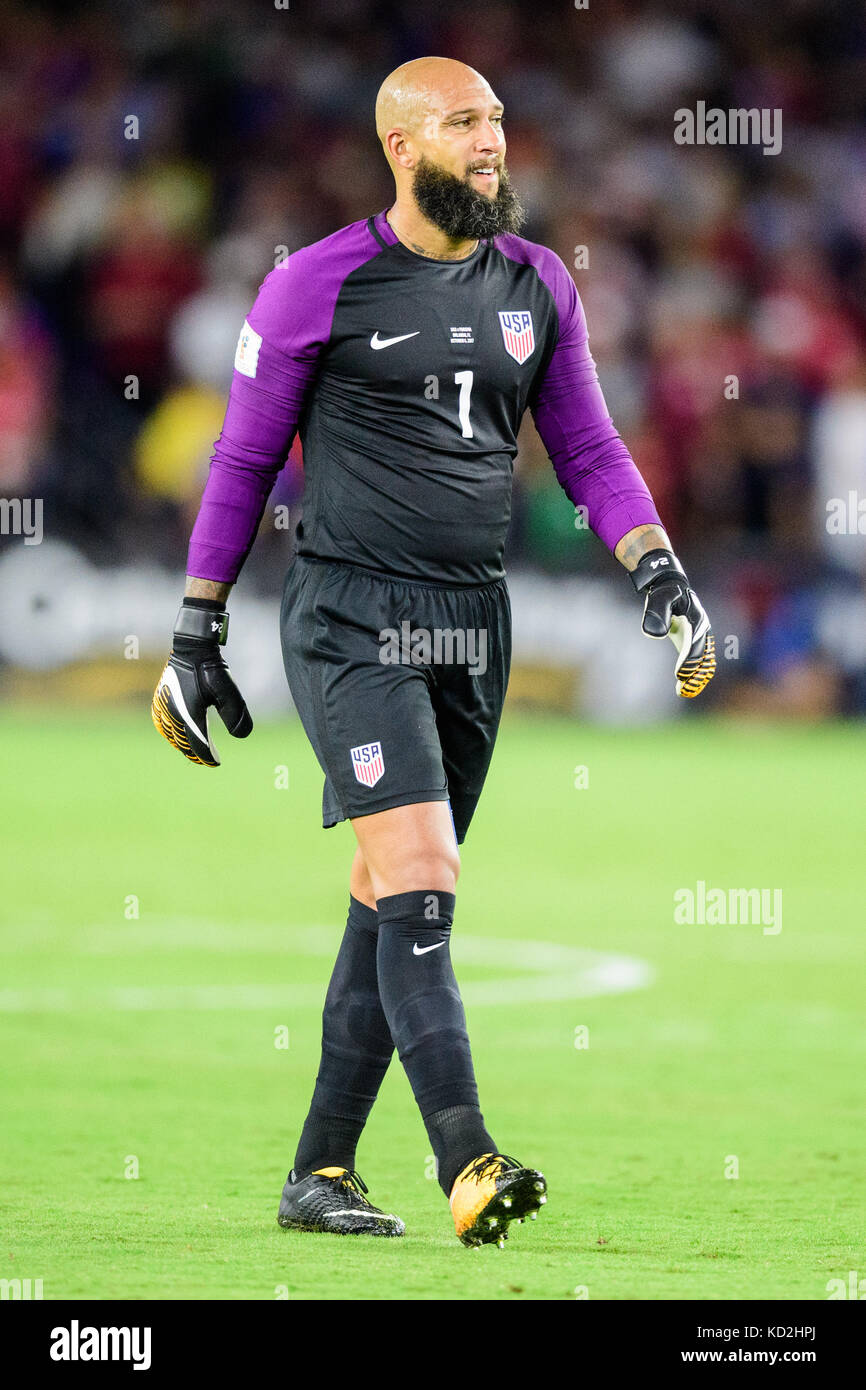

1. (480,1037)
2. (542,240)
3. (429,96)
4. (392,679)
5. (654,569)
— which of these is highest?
(542,240)

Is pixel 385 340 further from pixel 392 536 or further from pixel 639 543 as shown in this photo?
pixel 639 543

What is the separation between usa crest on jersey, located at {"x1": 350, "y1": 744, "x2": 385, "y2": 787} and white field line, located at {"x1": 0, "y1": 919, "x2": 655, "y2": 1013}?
3.18m

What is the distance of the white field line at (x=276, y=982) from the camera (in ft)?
25.3

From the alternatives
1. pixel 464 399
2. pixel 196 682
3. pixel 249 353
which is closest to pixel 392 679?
pixel 196 682

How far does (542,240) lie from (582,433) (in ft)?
44.1

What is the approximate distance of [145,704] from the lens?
52.7 feet

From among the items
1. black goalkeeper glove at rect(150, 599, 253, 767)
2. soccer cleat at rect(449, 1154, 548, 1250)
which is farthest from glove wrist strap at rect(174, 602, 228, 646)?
soccer cleat at rect(449, 1154, 548, 1250)

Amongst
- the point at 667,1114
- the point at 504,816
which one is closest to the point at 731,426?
the point at 504,816

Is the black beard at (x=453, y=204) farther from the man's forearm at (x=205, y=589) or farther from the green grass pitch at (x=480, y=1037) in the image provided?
the green grass pitch at (x=480, y=1037)

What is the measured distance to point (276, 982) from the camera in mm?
8016

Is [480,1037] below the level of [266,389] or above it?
below

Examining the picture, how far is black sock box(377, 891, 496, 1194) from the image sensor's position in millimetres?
4305

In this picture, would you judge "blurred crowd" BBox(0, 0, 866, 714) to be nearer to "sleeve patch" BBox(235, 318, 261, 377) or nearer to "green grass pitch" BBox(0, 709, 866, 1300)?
"green grass pitch" BBox(0, 709, 866, 1300)

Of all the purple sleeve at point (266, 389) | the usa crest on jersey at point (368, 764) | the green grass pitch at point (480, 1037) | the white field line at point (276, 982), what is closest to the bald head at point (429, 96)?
the purple sleeve at point (266, 389)
